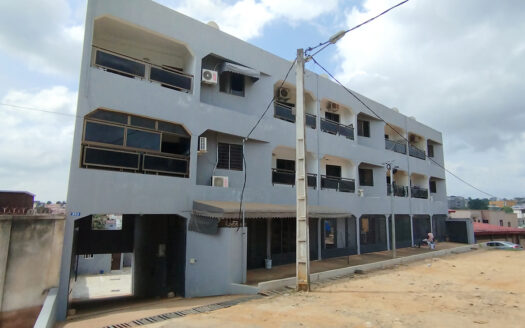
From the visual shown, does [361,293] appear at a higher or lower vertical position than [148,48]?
lower

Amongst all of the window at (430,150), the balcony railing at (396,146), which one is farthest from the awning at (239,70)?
the window at (430,150)

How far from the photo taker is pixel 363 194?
68.8 feet

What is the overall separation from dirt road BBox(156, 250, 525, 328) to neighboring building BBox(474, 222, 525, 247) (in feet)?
64.6

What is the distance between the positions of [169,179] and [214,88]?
15.9 feet

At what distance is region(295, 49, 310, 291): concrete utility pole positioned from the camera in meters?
10.3

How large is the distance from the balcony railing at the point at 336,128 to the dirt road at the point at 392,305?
8.63 meters

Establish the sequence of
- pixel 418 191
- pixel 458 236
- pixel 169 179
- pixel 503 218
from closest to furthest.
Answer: pixel 169 179 < pixel 418 191 < pixel 458 236 < pixel 503 218

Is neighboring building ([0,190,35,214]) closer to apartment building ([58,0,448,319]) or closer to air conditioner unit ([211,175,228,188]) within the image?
apartment building ([58,0,448,319])

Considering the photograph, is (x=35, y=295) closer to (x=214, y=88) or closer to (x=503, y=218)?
(x=214, y=88)

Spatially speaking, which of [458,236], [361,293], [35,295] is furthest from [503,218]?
[35,295]

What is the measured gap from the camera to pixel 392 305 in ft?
28.4

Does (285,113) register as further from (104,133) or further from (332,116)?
(104,133)

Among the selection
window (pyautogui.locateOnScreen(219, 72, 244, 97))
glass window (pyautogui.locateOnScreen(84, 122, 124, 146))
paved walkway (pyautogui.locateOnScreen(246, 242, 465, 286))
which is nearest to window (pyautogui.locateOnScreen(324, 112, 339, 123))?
window (pyautogui.locateOnScreen(219, 72, 244, 97))

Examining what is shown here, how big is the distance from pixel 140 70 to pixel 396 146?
759 inches
